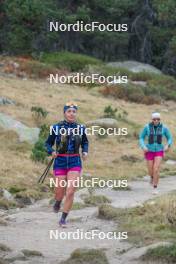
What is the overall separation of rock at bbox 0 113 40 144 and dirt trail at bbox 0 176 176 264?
525 centimetres

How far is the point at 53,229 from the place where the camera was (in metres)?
10.9

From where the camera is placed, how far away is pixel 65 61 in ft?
139

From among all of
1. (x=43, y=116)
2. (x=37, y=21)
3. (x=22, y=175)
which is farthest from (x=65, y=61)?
A: (x=22, y=175)

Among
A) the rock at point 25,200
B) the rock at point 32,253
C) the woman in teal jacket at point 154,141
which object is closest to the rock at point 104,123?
the woman in teal jacket at point 154,141

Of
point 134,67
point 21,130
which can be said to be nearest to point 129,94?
point 134,67

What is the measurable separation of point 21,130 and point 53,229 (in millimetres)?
9425

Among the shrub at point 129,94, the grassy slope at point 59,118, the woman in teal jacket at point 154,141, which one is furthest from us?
the shrub at point 129,94

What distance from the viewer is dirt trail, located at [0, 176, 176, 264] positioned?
358 inches

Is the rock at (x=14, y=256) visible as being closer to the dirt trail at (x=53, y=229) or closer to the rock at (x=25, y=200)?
the dirt trail at (x=53, y=229)

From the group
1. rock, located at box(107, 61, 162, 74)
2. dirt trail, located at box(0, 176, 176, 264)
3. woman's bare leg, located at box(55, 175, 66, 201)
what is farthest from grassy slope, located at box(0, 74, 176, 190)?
rock, located at box(107, 61, 162, 74)

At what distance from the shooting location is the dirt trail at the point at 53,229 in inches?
358

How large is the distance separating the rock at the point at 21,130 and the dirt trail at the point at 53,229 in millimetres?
5251

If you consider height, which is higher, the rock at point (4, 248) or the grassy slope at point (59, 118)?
the rock at point (4, 248)

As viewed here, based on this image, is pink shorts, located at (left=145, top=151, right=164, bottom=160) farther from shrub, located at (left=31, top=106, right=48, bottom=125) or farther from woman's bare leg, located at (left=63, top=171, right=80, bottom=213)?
shrub, located at (left=31, top=106, right=48, bottom=125)
